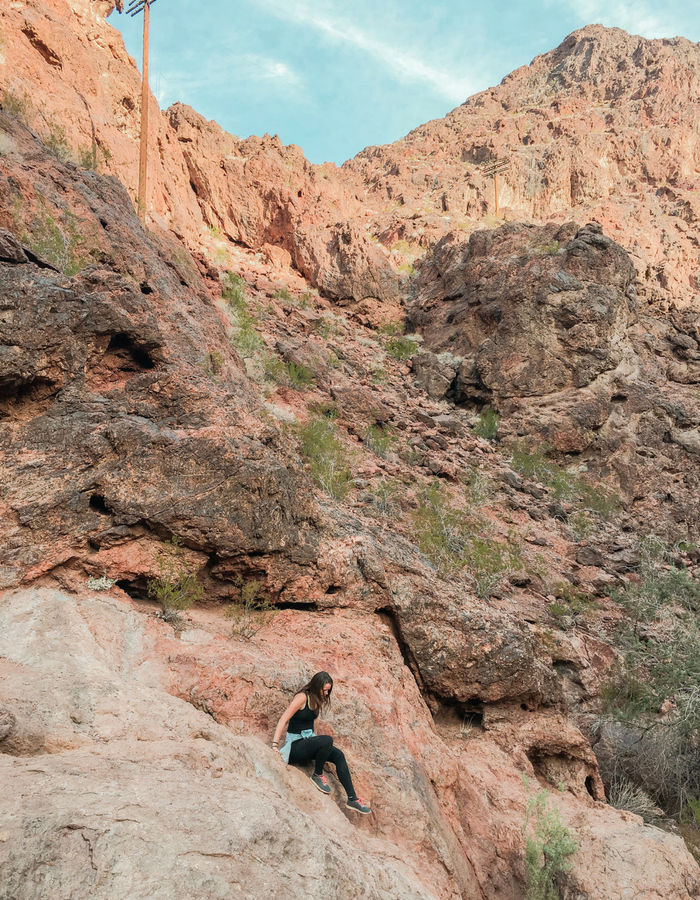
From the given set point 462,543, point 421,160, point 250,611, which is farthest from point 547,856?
point 421,160

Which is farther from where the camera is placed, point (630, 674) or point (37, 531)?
point (630, 674)

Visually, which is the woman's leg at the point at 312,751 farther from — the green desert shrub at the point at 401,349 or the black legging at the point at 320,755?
the green desert shrub at the point at 401,349

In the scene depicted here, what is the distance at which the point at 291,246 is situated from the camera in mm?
22812

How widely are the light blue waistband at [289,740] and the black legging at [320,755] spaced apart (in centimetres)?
3

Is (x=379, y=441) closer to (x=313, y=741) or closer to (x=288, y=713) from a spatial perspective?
(x=288, y=713)

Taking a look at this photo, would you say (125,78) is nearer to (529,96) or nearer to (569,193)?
(569,193)

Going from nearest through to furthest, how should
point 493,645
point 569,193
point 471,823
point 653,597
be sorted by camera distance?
point 471,823 → point 493,645 → point 653,597 → point 569,193

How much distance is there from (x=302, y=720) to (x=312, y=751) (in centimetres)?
24

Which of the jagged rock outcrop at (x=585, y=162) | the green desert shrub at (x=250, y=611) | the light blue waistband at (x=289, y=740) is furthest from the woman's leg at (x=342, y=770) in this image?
the jagged rock outcrop at (x=585, y=162)

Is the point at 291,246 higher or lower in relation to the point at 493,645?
higher

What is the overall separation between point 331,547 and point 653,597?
26.5ft

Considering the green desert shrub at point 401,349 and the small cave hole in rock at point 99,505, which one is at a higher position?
the green desert shrub at point 401,349

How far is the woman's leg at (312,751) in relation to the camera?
377 centimetres

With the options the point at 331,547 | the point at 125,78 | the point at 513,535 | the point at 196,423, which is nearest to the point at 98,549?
the point at 196,423
